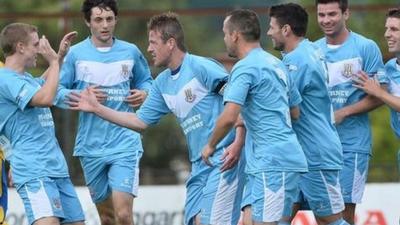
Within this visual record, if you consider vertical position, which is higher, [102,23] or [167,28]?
[167,28]

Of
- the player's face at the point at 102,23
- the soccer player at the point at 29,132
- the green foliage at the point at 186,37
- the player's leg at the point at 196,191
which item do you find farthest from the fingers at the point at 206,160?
the green foliage at the point at 186,37

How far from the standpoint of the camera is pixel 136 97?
1256 centimetres

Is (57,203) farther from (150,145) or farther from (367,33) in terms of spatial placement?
(150,145)

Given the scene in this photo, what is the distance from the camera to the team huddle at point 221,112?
10672 millimetres

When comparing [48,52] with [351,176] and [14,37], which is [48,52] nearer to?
[14,37]

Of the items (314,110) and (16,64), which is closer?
(314,110)

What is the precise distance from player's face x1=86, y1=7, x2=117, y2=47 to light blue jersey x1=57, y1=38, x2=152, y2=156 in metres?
0.13

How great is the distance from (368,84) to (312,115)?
868 mm

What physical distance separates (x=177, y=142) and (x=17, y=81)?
54.1 feet

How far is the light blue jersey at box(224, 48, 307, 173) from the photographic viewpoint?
10.6m

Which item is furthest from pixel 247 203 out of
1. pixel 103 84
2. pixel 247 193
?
pixel 103 84

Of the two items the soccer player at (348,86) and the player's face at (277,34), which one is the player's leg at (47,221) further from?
the soccer player at (348,86)

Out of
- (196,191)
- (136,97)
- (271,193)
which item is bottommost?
(196,191)

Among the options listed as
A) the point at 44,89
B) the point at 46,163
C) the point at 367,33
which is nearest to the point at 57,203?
the point at 46,163
